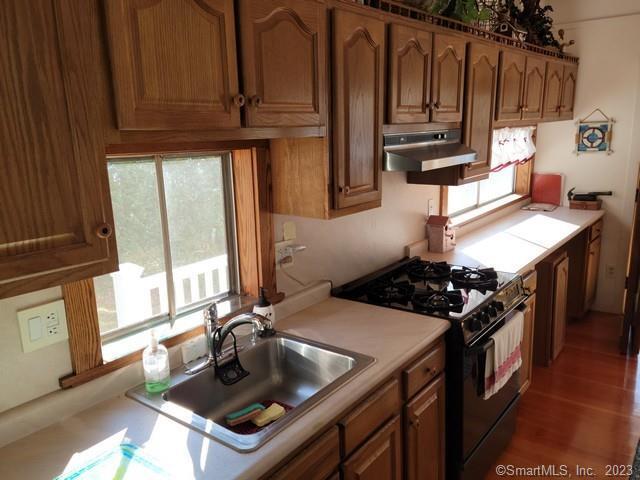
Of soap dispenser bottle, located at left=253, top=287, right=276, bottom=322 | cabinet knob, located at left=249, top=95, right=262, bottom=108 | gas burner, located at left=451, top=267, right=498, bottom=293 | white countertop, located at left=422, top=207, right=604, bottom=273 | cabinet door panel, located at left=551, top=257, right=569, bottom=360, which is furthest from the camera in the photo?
cabinet door panel, located at left=551, top=257, right=569, bottom=360

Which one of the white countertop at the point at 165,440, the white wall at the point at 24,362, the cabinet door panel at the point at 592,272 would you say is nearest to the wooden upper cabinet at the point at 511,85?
the cabinet door panel at the point at 592,272

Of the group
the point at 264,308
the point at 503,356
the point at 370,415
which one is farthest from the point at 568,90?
the point at 370,415

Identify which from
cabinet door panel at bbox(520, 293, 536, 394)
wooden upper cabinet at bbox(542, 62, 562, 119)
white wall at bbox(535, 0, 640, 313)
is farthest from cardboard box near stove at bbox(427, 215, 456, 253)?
white wall at bbox(535, 0, 640, 313)

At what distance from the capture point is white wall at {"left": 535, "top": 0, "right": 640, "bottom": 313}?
160 inches

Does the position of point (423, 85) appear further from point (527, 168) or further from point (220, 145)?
point (527, 168)

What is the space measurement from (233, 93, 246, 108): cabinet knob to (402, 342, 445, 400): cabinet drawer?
107 centimetres

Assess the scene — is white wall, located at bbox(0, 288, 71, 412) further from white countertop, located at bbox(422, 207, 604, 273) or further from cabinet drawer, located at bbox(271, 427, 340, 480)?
white countertop, located at bbox(422, 207, 604, 273)

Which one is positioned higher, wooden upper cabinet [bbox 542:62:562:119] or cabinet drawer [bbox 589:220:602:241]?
wooden upper cabinet [bbox 542:62:562:119]

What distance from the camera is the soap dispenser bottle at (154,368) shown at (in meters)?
1.54

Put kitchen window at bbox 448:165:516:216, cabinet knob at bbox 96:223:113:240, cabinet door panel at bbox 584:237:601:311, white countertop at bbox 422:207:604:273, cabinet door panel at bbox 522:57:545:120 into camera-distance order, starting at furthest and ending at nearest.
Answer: cabinet door panel at bbox 584:237:601:311, kitchen window at bbox 448:165:516:216, cabinet door panel at bbox 522:57:545:120, white countertop at bbox 422:207:604:273, cabinet knob at bbox 96:223:113:240

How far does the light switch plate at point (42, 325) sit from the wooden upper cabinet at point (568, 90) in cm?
397

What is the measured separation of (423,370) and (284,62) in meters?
1.21

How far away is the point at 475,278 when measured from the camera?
251 centimetres

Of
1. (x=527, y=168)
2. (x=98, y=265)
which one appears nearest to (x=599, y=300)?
(x=527, y=168)
